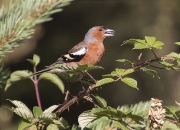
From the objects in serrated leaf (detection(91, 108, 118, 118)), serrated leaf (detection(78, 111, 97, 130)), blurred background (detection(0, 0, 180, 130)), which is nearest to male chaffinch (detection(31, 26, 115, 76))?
serrated leaf (detection(78, 111, 97, 130))

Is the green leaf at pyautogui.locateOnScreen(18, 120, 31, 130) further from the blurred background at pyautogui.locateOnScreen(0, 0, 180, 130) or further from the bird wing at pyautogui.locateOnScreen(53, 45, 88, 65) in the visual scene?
the blurred background at pyautogui.locateOnScreen(0, 0, 180, 130)

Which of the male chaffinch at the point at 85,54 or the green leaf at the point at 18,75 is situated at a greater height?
the male chaffinch at the point at 85,54

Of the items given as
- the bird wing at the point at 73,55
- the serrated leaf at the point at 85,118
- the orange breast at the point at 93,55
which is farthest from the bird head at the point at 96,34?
the serrated leaf at the point at 85,118

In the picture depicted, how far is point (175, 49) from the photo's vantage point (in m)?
9.59

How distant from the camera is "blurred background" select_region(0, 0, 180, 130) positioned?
866 cm

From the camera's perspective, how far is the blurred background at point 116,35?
8.66 meters

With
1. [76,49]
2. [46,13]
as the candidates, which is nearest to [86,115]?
[46,13]

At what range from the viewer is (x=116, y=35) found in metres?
9.38

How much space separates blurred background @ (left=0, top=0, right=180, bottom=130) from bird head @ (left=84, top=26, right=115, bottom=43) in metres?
3.84

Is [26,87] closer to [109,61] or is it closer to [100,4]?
[109,61]

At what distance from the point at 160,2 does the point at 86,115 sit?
824cm

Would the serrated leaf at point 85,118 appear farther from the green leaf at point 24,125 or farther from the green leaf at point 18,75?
the green leaf at point 18,75

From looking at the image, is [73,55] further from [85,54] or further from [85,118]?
[85,118]

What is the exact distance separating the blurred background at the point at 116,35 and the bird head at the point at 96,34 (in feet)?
12.6
